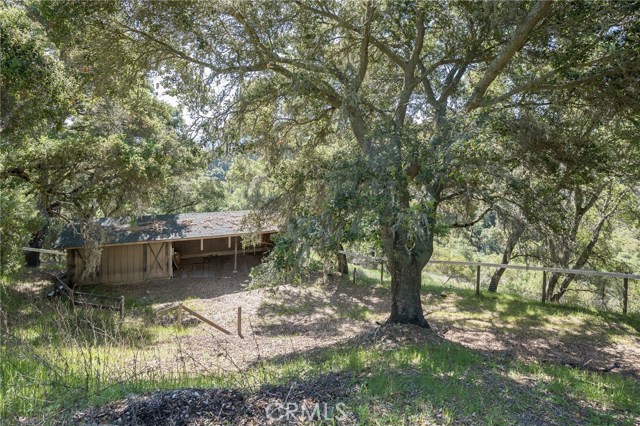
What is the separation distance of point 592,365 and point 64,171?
15.5 m

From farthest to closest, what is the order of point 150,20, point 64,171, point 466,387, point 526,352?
point 64,171
point 526,352
point 150,20
point 466,387

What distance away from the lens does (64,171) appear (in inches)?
515

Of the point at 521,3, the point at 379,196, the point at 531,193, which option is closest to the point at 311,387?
the point at 379,196

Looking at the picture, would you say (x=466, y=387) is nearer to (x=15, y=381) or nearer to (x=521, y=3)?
(x=15, y=381)

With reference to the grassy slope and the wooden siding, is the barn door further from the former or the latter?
the grassy slope

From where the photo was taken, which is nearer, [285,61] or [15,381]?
[15,381]

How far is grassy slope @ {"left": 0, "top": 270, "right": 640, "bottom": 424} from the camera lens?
12.5ft

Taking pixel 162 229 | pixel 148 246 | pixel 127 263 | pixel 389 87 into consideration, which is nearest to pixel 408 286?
pixel 389 87

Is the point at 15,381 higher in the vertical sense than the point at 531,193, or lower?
lower

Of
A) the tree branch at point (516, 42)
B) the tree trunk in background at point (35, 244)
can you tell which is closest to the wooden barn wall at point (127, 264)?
the tree trunk in background at point (35, 244)

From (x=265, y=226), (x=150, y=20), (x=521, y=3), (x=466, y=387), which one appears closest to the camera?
(x=466, y=387)

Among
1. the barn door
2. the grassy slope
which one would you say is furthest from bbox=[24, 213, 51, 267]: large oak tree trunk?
the grassy slope

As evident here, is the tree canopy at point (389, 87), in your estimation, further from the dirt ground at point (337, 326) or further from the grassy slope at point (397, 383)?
the dirt ground at point (337, 326)

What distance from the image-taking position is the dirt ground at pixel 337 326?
27.4 feet
